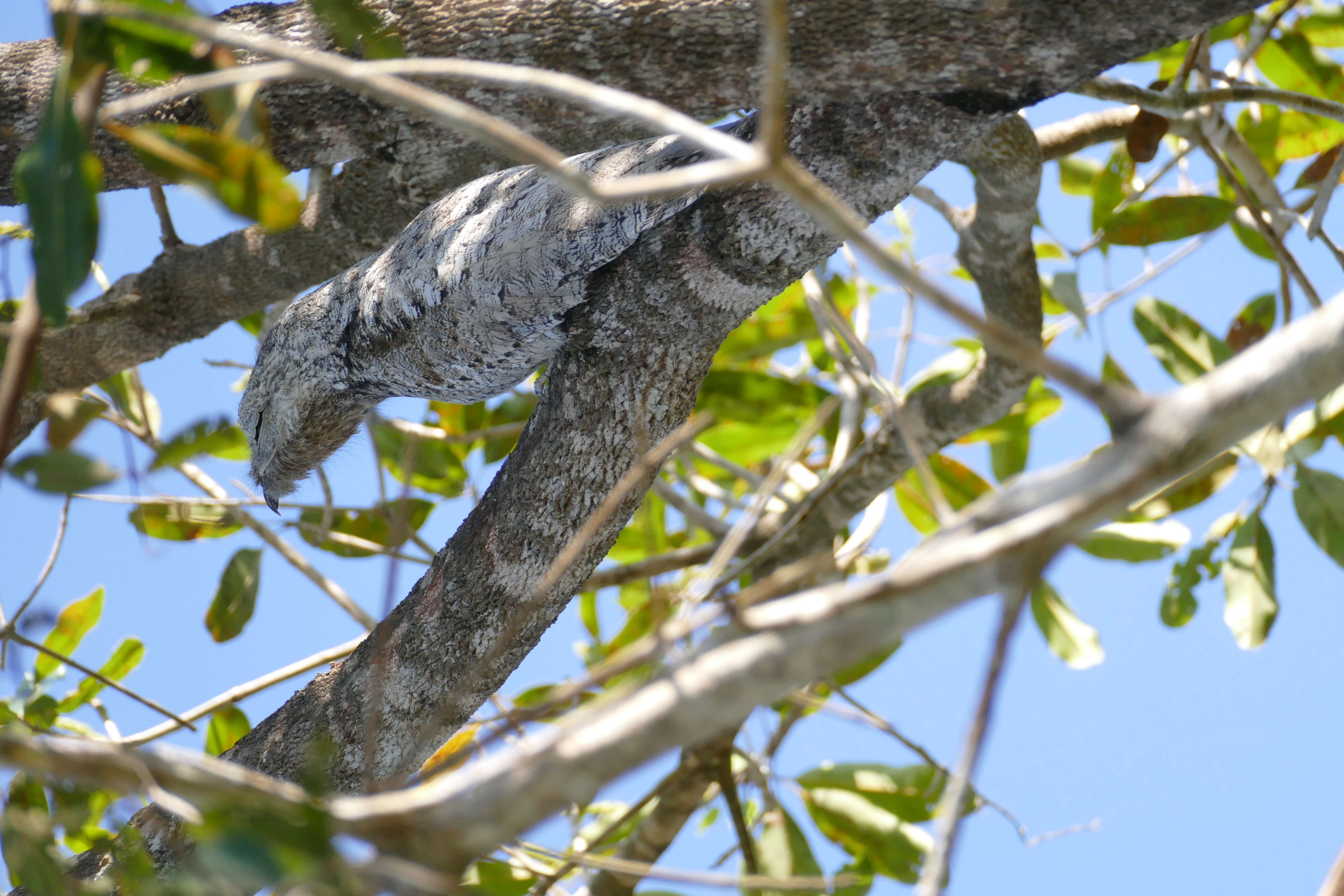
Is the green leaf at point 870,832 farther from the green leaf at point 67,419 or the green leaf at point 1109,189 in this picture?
the green leaf at point 67,419

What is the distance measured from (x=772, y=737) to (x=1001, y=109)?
1.41 m

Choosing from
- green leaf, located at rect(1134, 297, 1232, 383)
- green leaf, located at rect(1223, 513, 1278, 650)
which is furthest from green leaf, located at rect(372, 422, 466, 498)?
green leaf, located at rect(1223, 513, 1278, 650)

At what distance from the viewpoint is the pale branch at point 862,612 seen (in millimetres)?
391

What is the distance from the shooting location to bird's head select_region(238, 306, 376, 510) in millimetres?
1149

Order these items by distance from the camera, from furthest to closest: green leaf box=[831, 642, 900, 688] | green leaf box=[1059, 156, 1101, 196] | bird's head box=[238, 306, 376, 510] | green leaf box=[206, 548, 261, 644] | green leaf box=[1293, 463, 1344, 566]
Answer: green leaf box=[1059, 156, 1101, 196], green leaf box=[831, 642, 900, 688], green leaf box=[206, 548, 261, 644], green leaf box=[1293, 463, 1344, 566], bird's head box=[238, 306, 376, 510]

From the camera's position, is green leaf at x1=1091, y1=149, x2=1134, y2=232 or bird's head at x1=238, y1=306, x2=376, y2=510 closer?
bird's head at x1=238, y1=306, x2=376, y2=510

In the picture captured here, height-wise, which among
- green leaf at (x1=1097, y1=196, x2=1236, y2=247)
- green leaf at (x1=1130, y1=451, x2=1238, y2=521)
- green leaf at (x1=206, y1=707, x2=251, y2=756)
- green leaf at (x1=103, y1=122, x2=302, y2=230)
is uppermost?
green leaf at (x1=1097, y1=196, x2=1236, y2=247)

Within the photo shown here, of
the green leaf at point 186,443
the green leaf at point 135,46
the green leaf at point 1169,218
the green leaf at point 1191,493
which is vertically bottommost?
the green leaf at point 135,46

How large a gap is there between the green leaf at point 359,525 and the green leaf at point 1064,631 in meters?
1.24

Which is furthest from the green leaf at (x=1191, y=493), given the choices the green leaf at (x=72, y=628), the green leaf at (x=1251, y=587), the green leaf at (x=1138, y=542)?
the green leaf at (x=72, y=628)

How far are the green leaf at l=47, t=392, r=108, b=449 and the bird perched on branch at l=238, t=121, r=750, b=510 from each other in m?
0.28

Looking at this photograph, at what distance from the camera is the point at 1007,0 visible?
29.5 inches

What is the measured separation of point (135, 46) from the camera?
1.89 ft

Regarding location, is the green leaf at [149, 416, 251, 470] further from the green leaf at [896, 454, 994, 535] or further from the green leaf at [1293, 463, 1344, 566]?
the green leaf at [1293, 463, 1344, 566]
